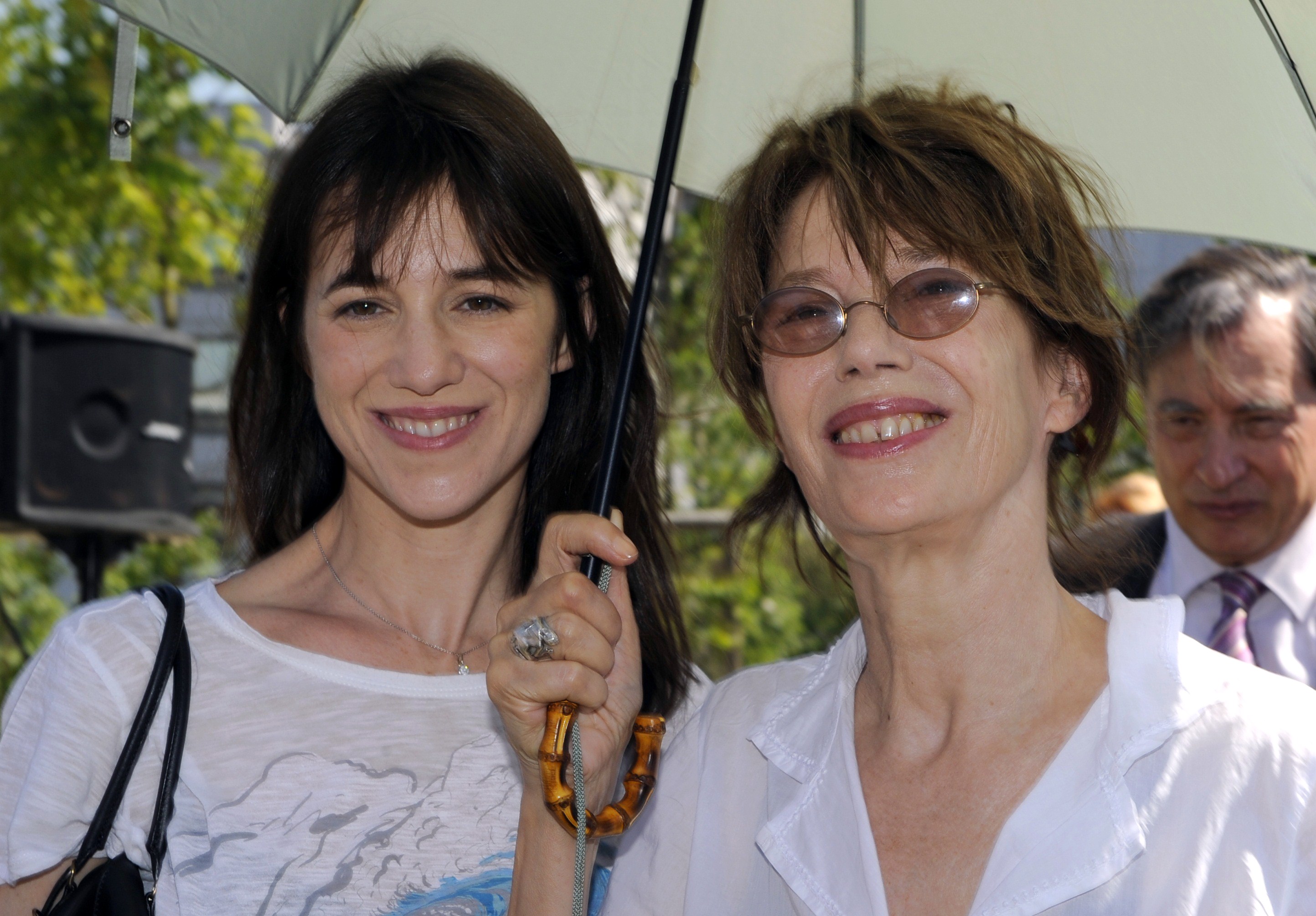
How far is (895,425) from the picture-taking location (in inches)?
83.0

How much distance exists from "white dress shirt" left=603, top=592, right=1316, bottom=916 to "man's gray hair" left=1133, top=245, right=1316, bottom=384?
1812 millimetres

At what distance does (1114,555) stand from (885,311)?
1.30m

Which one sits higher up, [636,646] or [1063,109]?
[1063,109]

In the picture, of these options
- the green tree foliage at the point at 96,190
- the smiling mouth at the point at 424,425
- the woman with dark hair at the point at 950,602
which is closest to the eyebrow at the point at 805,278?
the woman with dark hair at the point at 950,602

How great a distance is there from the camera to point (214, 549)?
7.29m

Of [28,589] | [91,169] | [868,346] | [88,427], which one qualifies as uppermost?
[91,169]

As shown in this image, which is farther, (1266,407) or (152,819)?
(1266,407)

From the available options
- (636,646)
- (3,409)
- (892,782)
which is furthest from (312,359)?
(3,409)

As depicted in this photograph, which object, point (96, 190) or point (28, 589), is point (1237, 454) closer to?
point (96, 190)

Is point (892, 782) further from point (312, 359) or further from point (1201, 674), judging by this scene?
point (312, 359)

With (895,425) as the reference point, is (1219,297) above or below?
above

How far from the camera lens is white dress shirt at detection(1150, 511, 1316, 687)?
3572 millimetres

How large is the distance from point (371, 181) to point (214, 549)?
5308 mm

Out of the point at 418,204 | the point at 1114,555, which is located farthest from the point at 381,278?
the point at 1114,555
